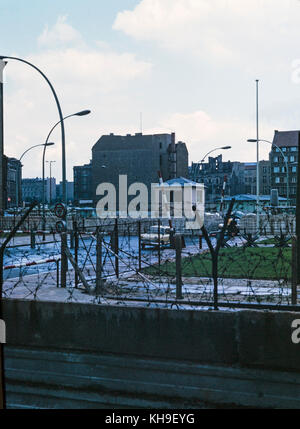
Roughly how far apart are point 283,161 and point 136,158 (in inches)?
1452

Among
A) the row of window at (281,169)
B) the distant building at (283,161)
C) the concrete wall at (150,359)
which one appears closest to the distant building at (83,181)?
the distant building at (283,161)

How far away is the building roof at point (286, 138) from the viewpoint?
11119cm

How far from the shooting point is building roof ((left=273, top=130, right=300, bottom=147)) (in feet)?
365

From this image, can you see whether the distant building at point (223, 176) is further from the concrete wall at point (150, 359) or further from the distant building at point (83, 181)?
the concrete wall at point (150, 359)

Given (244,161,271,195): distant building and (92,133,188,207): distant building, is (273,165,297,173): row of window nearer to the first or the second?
(244,161,271,195): distant building

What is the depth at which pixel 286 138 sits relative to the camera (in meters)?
112

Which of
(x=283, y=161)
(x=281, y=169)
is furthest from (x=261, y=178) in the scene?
(x=283, y=161)

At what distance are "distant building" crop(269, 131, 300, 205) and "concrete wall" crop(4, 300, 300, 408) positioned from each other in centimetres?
10694

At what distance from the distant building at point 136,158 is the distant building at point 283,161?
26.8 m

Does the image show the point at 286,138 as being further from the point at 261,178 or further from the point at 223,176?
the point at 223,176

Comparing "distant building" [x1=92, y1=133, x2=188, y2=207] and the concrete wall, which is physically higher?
"distant building" [x1=92, y1=133, x2=188, y2=207]

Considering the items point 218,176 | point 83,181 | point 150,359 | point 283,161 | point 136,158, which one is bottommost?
point 150,359

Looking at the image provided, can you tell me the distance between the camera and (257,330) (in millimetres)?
6508

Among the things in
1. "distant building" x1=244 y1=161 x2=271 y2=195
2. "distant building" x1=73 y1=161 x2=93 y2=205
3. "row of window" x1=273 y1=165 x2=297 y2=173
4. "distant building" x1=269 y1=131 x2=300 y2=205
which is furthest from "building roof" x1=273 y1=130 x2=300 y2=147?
"distant building" x1=73 y1=161 x2=93 y2=205
